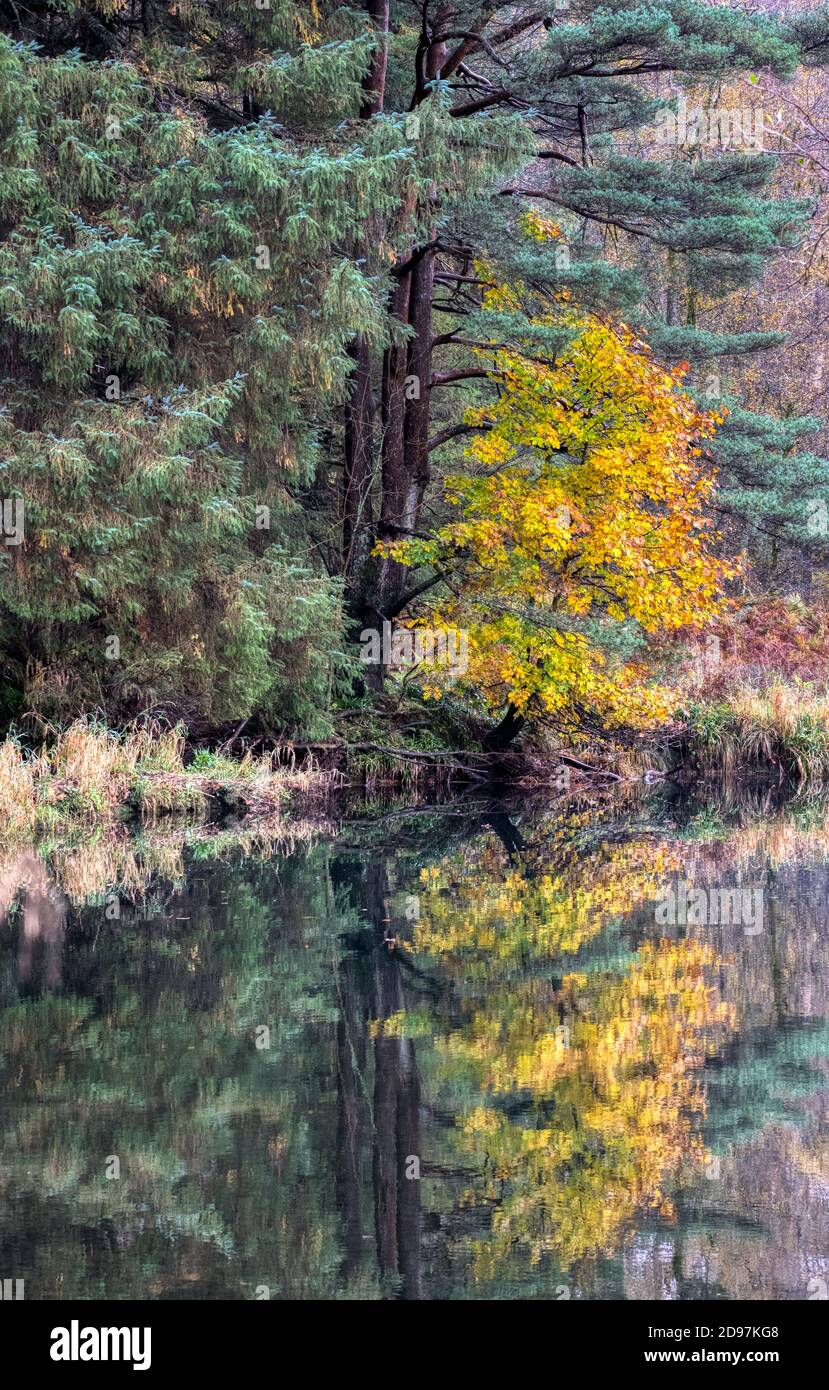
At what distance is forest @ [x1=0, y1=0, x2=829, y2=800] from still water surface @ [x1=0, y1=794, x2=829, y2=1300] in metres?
4.64

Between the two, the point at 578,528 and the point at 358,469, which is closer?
the point at 578,528

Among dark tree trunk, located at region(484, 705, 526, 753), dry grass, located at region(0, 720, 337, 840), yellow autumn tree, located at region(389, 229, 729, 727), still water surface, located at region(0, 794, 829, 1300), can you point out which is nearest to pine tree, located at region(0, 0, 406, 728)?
dry grass, located at region(0, 720, 337, 840)

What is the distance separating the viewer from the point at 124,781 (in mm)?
14359

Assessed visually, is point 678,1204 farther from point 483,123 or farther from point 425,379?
point 425,379

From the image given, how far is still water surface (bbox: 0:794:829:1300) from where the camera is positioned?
4.11m

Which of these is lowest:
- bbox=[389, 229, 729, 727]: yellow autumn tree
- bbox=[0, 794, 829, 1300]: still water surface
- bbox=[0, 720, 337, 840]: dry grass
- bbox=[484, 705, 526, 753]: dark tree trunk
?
bbox=[0, 794, 829, 1300]: still water surface

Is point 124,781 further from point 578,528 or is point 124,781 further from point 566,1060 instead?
point 566,1060

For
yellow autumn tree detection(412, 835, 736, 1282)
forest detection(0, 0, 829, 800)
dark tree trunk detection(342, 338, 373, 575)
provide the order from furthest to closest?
dark tree trunk detection(342, 338, 373, 575) < forest detection(0, 0, 829, 800) < yellow autumn tree detection(412, 835, 736, 1282)

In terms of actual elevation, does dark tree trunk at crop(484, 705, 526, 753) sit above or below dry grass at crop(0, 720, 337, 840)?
above

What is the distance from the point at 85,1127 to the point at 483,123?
13.0 meters

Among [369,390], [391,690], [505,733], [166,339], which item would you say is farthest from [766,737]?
[166,339]

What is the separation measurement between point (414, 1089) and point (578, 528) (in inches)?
422

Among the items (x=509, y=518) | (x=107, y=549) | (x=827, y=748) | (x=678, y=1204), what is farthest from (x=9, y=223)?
(x=678, y=1204)

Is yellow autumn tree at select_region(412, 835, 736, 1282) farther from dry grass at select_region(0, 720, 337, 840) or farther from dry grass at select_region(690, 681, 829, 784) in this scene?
dry grass at select_region(690, 681, 829, 784)
